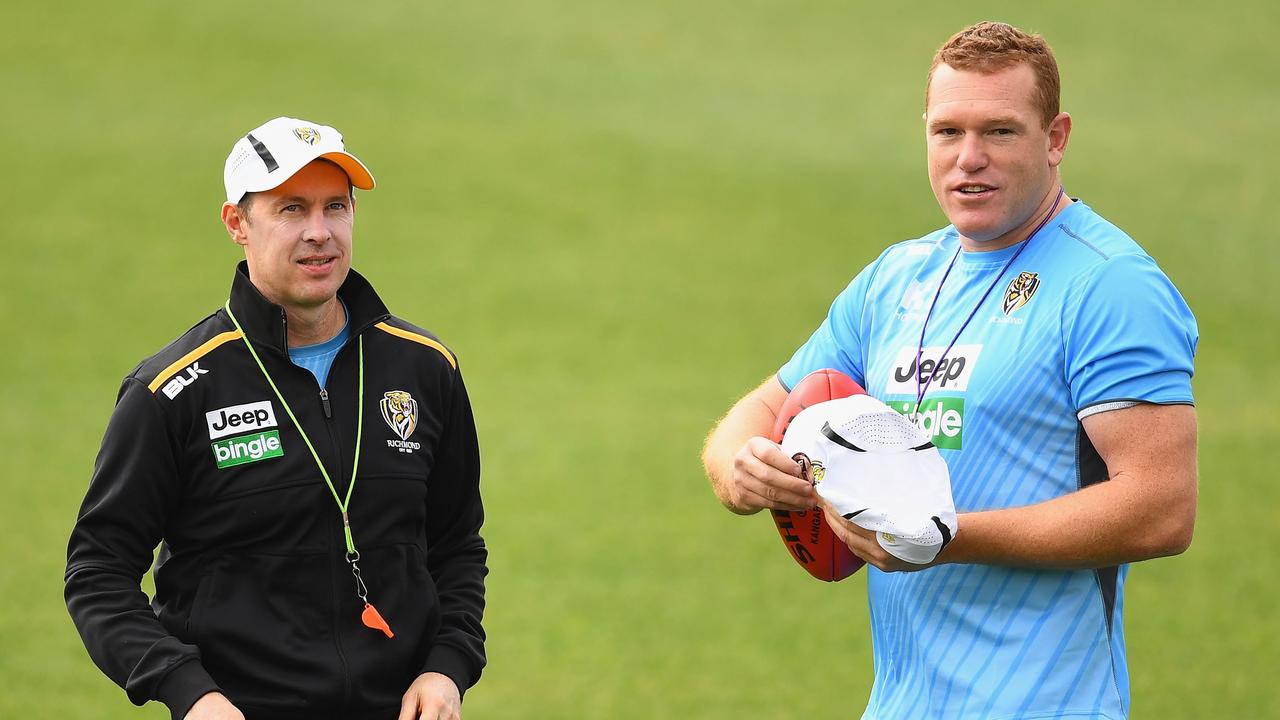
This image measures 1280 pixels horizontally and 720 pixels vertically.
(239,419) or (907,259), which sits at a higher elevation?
(907,259)

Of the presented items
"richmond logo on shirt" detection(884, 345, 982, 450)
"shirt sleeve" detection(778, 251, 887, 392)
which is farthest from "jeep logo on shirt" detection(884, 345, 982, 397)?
"shirt sleeve" detection(778, 251, 887, 392)

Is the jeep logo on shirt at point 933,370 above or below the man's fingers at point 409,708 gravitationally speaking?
above

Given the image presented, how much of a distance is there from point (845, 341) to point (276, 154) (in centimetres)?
156

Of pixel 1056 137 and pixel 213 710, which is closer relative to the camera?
pixel 213 710

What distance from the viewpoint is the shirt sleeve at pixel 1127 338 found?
317cm

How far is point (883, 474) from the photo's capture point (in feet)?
10.5

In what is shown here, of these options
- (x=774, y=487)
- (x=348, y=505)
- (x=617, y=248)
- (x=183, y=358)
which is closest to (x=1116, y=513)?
(x=774, y=487)

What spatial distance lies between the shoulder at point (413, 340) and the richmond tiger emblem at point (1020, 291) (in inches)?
56.5

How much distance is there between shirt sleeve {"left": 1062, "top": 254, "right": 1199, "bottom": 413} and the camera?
3.17 meters

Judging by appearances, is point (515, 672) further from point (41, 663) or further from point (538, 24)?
point (538, 24)

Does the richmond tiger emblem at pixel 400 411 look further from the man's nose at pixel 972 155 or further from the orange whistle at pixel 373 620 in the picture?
the man's nose at pixel 972 155

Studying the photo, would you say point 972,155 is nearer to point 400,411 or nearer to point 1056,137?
point 1056,137

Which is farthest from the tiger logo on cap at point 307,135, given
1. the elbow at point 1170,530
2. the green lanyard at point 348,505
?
the elbow at point 1170,530

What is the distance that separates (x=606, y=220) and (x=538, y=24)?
10.4 m
